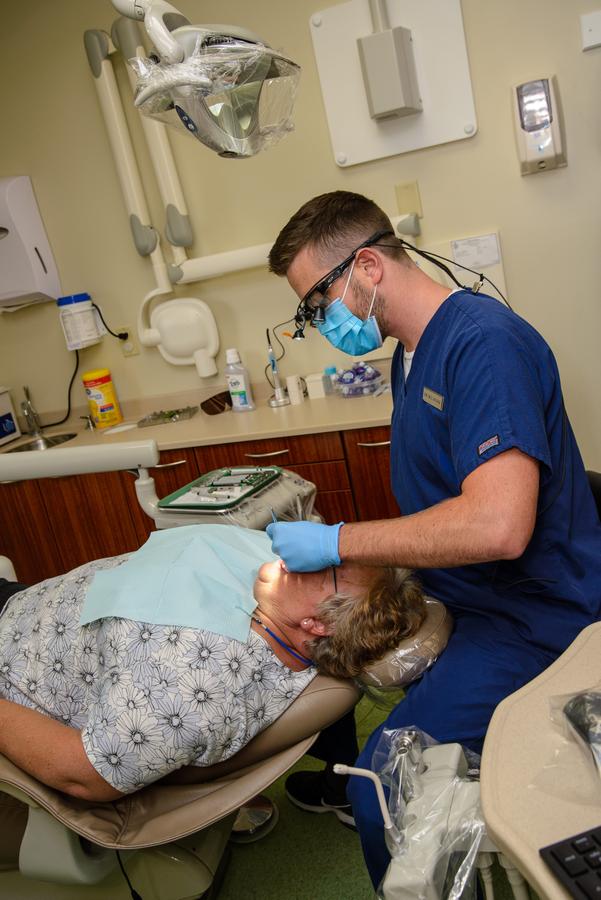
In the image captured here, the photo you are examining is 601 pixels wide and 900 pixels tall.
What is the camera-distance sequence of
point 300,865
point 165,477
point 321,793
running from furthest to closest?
point 165,477 < point 321,793 < point 300,865

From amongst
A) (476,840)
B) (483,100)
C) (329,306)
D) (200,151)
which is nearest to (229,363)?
(200,151)

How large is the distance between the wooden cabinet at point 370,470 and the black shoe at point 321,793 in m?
0.89

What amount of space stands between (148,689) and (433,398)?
0.71m

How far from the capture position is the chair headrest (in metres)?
1.37

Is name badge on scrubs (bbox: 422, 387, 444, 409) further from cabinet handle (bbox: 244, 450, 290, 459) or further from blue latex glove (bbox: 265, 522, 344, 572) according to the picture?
cabinet handle (bbox: 244, 450, 290, 459)

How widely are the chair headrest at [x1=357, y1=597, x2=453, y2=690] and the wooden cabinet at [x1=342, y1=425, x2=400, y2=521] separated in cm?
108

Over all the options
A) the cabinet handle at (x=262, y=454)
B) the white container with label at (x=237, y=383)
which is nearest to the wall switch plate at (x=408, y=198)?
the white container with label at (x=237, y=383)

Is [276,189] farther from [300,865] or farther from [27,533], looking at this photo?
[300,865]

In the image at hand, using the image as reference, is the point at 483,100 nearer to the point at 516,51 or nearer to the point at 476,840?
the point at 516,51

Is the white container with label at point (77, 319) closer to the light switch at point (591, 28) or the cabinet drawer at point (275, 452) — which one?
the cabinet drawer at point (275, 452)

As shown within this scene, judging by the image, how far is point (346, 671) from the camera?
4.57 feet

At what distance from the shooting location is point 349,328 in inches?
60.1

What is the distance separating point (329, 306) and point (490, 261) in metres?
1.35

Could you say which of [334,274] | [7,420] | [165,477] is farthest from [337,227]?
[7,420]
